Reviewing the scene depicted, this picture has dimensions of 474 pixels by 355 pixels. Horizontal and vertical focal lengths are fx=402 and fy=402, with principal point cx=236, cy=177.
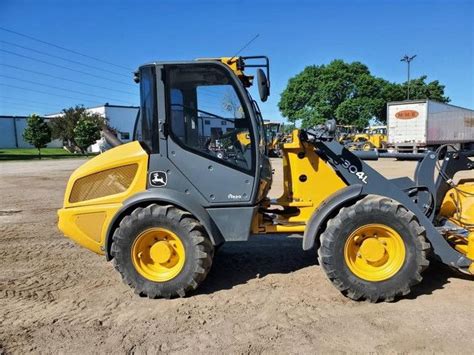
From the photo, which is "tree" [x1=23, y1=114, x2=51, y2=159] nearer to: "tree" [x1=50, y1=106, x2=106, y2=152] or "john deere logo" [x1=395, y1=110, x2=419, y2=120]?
"tree" [x1=50, y1=106, x2=106, y2=152]

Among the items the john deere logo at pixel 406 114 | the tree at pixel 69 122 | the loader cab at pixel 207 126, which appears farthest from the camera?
the tree at pixel 69 122

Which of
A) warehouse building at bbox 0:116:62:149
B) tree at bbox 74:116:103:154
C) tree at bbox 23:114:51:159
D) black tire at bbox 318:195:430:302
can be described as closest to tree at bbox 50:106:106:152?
tree at bbox 74:116:103:154

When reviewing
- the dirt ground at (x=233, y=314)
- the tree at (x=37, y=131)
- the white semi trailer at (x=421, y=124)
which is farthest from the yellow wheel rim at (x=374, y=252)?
the tree at (x=37, y=131)

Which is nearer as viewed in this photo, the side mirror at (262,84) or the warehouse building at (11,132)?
the side mirror at (262,84)

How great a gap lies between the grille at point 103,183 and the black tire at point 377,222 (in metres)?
2.14

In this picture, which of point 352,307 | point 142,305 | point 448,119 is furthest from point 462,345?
point 448,119

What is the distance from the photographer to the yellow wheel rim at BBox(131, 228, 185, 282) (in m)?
4.12

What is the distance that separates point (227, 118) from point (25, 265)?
11.5 feet

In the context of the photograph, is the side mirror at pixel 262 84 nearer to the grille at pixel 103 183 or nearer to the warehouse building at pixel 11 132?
the grille at pixel 103 183

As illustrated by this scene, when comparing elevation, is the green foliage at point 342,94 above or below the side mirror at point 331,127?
above

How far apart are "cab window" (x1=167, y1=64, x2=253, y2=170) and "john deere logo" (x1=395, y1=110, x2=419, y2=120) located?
26.5 m

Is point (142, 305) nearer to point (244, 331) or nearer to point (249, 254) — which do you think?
point (244, 331)

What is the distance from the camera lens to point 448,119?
1121 inches

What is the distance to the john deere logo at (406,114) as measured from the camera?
27.6 metres
